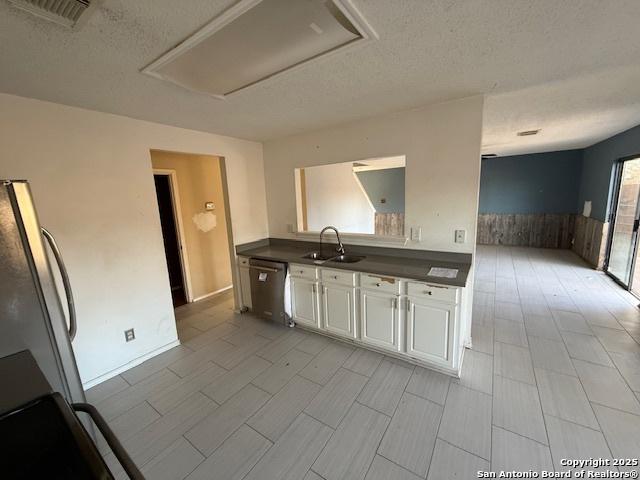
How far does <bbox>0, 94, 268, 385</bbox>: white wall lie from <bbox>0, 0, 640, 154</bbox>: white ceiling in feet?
0.58

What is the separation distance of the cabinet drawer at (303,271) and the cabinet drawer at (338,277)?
0.32 ft

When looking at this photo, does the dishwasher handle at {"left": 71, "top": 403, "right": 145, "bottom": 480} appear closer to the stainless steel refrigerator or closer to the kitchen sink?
the stainless steel refrigerator

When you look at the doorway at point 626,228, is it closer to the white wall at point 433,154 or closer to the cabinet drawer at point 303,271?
the white wall at point 433,154

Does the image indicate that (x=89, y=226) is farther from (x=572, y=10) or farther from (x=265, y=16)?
(x=572, y=10)

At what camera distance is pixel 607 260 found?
4543mm

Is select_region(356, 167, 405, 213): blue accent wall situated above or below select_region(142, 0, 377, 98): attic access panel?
below

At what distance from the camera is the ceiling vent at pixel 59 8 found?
3.39 feet

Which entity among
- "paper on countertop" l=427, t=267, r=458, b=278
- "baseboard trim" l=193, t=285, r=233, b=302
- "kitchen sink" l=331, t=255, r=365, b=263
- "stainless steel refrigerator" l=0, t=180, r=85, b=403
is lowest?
"baseboard trim" l=193, t=285, r=233, b=302

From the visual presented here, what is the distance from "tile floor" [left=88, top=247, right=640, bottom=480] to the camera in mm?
1553

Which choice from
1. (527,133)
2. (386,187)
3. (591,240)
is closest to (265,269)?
(527,133)

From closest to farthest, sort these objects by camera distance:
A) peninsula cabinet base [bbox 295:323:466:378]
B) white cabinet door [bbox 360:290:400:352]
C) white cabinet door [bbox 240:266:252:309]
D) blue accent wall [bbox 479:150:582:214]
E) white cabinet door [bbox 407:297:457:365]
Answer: white cabinet door [bbox 407:297:457:365] < peninsula cabinet base [bbox 295:323:466:378] < white cabinet door [bbox 360:290:400:352] < white cabinet door [bbox 240:266:252:309] < blue accent wall [bbox 479:150:582:214]

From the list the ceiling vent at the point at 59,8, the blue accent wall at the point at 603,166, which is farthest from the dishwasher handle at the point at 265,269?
the blue accent wall at the point at 603,166

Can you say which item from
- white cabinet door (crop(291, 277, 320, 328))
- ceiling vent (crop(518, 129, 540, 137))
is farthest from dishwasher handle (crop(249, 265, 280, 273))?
ceiling vent (crop(518, 129, 540, 137))

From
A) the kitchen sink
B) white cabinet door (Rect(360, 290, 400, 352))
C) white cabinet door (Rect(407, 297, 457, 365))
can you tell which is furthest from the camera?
the kitchen sink
